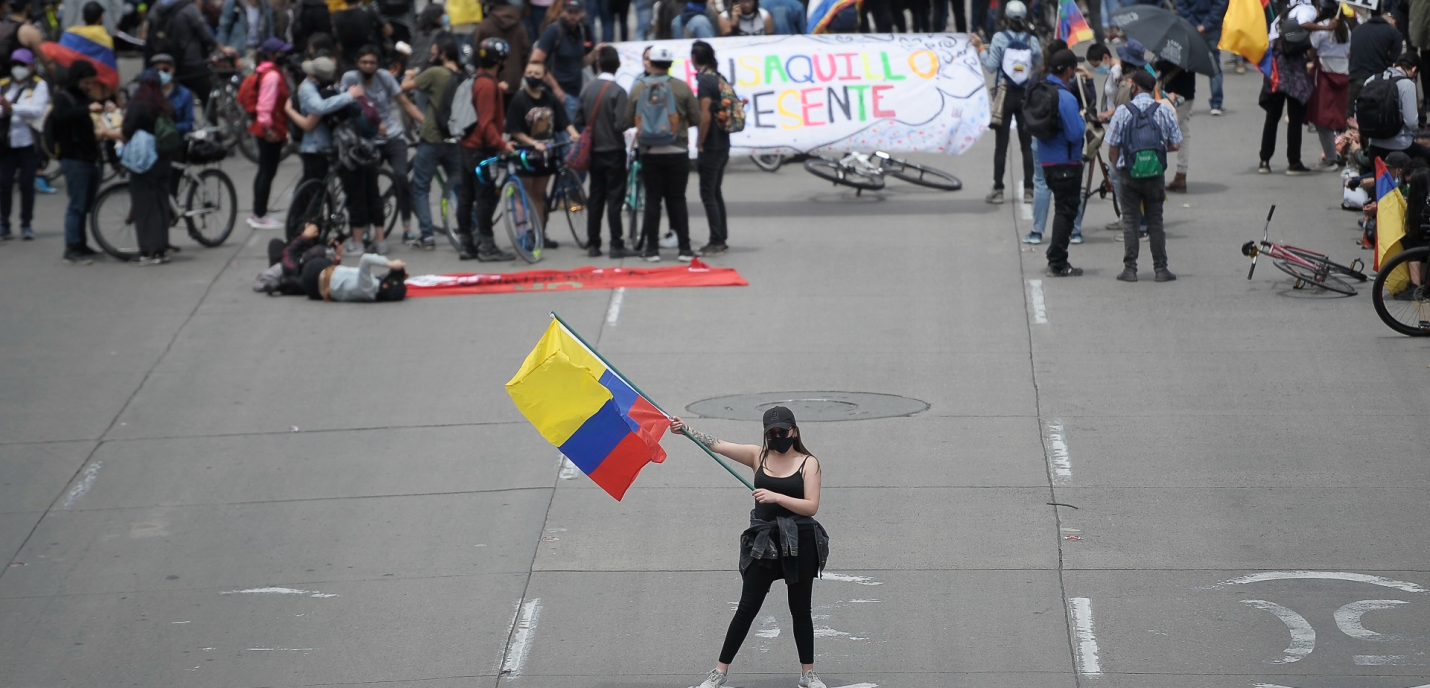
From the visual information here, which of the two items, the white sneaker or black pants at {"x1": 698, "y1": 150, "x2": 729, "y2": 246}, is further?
black pants at {"x1": 698, "y1": 150, "x2": 729, "y2": 246}

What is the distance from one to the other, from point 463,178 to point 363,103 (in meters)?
1.20

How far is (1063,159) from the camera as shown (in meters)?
14.5

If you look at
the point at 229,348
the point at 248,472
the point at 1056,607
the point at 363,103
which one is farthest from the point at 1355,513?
the point at 363,103

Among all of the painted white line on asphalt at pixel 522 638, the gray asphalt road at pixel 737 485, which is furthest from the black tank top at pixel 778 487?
the painted white line on asphalt at pixel 522 638

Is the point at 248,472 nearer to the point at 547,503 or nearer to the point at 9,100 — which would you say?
the point at 547,503

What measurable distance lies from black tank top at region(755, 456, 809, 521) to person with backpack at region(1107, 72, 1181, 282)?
788cm

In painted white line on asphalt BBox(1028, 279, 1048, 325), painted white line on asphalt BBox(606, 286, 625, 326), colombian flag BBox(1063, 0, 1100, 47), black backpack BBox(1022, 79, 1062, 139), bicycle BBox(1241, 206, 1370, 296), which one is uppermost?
colombian flag BBox(1063, 0, 1100, 47)

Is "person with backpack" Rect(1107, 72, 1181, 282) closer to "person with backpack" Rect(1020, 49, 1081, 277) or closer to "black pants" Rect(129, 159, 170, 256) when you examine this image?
"person with backpack" Rect(1020, 49, 1081, 277)

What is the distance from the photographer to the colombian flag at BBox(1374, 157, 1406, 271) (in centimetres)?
1306

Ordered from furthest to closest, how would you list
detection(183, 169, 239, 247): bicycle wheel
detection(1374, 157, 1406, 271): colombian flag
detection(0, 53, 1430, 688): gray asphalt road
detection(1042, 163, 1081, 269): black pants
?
detection(183, 169, 239, 247): bicycle wheel → detection(1042, 163, 1081, 269): black pants → detection(1374, 157, 1406, 271): colombian flag → detection(0, 53, 1430, 688): gray asphalt road

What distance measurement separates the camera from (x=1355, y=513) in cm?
938

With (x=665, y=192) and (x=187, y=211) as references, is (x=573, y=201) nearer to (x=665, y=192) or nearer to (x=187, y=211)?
(x=665, y=192)

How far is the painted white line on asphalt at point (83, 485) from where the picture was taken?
10.4m

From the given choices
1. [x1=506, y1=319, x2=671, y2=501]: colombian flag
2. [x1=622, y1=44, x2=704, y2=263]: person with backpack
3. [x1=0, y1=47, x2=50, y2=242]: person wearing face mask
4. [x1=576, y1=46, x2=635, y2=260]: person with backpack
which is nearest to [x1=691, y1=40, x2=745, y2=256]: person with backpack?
[x1=622, y1=44, x2=704, y2=263]: person with backpack
